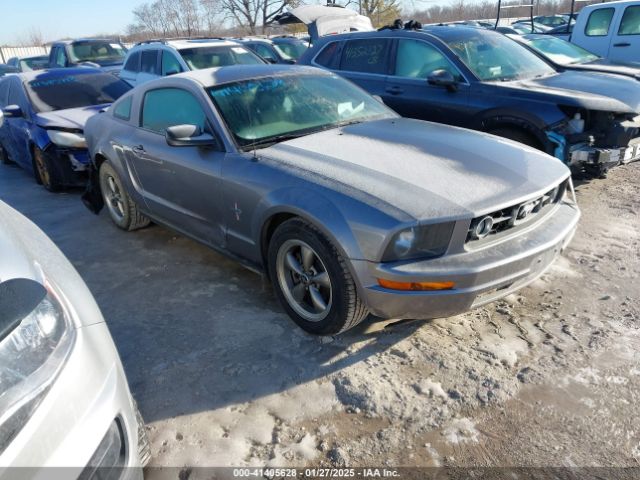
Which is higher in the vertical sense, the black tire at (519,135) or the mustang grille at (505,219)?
the mustang grille at (505,219)

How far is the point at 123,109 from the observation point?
4578mm

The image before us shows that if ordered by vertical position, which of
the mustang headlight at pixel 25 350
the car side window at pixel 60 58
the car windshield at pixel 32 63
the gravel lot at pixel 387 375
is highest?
the mustang headlight at pixel 25 350

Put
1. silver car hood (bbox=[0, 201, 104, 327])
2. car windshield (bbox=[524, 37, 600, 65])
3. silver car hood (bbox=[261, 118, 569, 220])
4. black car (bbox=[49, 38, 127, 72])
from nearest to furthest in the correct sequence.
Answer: silver car hood (bbox=[0, 201, 104, 327])
silver car hood (bbox=[261, 118, 569, 220])
car windshield (bbox=[524, 37, 600, 65])
black car (bbox=[49, 38, 127, 72])

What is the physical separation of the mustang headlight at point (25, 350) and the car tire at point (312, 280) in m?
1.41

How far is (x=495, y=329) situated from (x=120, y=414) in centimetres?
226

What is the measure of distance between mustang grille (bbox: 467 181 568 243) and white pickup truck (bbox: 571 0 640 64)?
7.97 metres

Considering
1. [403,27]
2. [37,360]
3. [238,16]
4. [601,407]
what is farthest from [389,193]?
[238,16]

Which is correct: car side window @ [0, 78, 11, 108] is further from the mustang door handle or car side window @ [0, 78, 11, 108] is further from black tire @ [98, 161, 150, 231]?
the mustang door handle

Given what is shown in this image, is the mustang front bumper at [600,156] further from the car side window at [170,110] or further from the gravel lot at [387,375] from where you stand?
the car side window at [170,110]

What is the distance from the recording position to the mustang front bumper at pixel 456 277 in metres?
2.43

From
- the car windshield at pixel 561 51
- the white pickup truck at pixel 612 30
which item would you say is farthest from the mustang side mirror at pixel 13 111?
the white pickup truck at pixel 612 30

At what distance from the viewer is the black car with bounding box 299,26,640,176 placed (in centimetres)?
472

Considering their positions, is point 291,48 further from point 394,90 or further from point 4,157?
point 394,90

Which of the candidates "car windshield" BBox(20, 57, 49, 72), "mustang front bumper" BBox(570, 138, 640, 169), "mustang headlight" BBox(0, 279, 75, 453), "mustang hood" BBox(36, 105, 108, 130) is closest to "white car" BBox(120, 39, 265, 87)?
"mustang hood" BBox(36, 105, 108, 130)
